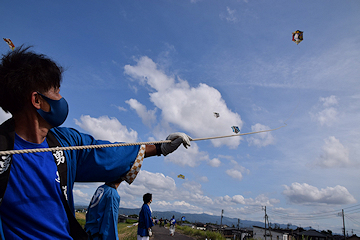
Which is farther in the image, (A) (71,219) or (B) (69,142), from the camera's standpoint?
(B) (69,142)

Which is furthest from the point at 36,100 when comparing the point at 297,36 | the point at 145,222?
the point at 297,36

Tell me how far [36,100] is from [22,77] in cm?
17

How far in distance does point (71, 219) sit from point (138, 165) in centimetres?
61

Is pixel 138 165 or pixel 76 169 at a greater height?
pixel 138 165

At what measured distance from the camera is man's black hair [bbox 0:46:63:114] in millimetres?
1482

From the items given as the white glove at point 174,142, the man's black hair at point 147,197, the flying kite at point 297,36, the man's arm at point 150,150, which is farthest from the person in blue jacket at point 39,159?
the flying kite at point 297,36

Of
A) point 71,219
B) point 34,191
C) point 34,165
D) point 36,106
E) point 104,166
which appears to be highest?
point 36,106

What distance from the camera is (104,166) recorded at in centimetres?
173

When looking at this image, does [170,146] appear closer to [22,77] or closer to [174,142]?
[174,142]

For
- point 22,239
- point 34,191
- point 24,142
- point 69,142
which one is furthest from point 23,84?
point 22,239

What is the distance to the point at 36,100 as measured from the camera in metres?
1.52

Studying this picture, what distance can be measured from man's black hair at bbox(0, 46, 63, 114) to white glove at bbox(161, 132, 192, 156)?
1.04m

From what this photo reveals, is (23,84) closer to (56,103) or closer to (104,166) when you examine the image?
(56,103)

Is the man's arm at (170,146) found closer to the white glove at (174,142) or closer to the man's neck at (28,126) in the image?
the white glove at (174,142)
